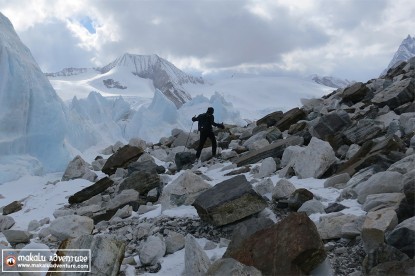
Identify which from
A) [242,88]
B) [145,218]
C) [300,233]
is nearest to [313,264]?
[300,233]

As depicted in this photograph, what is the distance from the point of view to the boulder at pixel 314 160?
6.69m

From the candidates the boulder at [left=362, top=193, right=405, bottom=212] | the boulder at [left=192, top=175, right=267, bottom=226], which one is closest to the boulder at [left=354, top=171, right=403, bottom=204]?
the boulder at [left=362, top=193, right=405, bottom=212]

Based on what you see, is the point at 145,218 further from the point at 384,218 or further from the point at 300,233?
the point at 384,218

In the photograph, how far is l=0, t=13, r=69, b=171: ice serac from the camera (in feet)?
49.6

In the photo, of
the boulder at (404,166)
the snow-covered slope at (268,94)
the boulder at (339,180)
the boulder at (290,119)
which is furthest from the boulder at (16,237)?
the snow-covered slope at (268,94)

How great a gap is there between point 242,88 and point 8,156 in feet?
516

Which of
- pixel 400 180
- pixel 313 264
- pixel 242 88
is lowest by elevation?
pixel 313 264

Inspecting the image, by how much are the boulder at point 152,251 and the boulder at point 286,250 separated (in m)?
0.98

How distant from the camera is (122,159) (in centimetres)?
1137

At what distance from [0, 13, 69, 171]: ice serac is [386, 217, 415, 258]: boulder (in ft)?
45.0

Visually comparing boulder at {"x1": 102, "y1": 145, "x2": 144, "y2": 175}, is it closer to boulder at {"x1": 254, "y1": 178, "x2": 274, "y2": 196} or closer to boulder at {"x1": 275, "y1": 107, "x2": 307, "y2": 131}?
boulder at {"x1": 275, "y1": 107, "x2": 307, "y2": 131}

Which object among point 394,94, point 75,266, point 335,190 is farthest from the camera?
point 394,94

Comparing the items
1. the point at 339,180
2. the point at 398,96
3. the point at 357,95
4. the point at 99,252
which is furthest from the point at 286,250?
the point at 357,95

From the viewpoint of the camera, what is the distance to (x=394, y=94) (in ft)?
34.3
